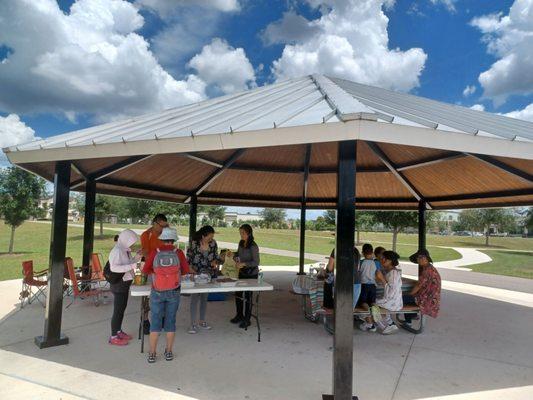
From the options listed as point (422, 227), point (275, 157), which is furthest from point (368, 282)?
point (422, 227)

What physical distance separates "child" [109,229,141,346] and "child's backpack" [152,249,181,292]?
638mm

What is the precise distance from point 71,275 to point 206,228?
310 cm

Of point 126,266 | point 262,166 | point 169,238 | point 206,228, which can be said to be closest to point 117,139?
point 169,238

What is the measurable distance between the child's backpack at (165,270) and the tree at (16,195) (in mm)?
18238

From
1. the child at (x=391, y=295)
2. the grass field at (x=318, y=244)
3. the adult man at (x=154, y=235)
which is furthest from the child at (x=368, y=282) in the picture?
the grass field at (x=318, y=244)

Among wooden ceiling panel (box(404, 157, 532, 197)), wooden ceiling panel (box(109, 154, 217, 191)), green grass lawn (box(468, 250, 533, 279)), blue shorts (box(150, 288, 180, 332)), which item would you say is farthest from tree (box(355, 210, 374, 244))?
blue shorts (box(150, 288, 180, 332))

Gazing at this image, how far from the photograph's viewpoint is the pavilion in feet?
12.1

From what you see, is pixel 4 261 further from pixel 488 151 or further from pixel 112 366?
pixel 488 151

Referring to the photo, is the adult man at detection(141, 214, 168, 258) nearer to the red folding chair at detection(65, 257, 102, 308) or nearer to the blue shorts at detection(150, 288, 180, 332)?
the blue shorts at detection(150, 288, 180, 332)

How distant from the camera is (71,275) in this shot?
7230 millimetres

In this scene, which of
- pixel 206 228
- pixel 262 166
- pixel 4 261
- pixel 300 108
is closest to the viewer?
pixel 300 108

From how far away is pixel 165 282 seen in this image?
15.3 ft

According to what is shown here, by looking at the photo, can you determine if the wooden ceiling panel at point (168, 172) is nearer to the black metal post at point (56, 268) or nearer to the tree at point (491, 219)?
the black metal post at point (56, 268)

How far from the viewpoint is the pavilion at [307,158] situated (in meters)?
3.67
